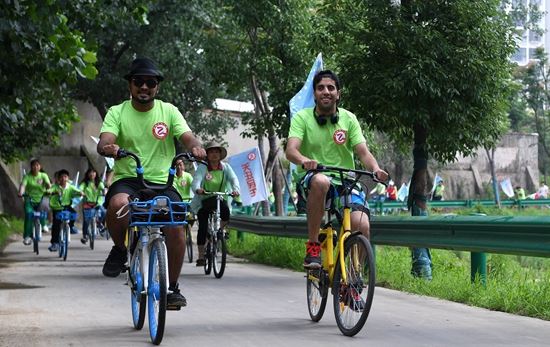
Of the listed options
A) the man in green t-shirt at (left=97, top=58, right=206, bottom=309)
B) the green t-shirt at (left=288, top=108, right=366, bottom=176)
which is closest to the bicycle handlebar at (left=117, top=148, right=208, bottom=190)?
the man in green t-shirt at (left=97, top=58, right=206, bottom=309)

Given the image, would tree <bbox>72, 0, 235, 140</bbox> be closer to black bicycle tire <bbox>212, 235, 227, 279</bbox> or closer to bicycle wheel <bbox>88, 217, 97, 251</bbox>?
bicycle wheel <bbox>88, 217, 97, 251</bbox>

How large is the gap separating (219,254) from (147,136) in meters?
7.16

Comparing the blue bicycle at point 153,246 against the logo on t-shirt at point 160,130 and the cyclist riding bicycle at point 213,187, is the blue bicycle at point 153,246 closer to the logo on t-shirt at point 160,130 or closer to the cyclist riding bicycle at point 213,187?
the logo on t-shirt at point 160,130

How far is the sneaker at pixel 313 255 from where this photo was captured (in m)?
8.91

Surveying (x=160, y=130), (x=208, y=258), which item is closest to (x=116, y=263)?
(x=160, y=130)

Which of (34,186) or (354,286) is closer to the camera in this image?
(354,286)

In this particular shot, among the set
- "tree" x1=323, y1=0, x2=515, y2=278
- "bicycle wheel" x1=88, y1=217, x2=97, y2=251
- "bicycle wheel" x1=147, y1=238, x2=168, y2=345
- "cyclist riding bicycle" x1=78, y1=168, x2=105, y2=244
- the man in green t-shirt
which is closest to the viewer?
"bicycle wheel" x1=147, y1=238, x2=168, y2=345

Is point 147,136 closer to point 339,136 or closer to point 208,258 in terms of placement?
point 339,136

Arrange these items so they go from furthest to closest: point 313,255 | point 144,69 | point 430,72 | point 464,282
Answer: point 430,72
point 464,282
point 313,255
point 144,69

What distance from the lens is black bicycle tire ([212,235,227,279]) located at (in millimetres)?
15242

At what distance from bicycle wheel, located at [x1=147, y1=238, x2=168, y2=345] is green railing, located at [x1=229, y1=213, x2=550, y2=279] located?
3269 mm

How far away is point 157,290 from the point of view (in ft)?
25.7

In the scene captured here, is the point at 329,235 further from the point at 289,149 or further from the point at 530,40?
the point at 530,40

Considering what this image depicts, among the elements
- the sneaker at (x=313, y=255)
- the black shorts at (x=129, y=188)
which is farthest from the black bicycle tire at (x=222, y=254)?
the black shorts at (x=129, y=188)
